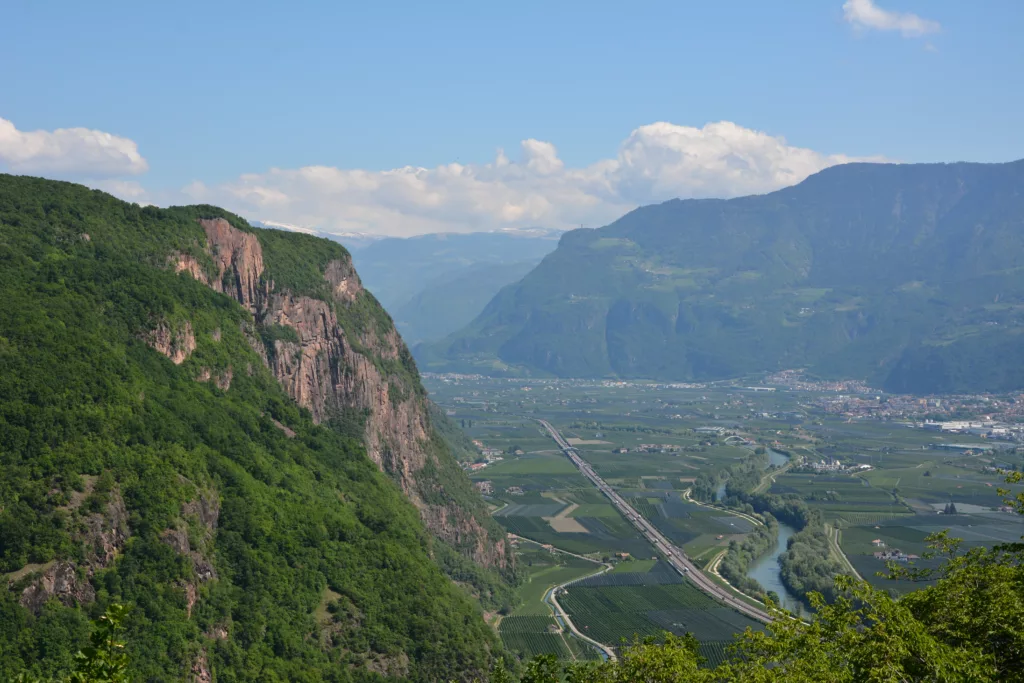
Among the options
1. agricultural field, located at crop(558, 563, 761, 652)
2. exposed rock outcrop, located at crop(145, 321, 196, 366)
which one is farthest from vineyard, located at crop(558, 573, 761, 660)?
exposed rock outcrop, located at crop(145, 321, 196, 366)

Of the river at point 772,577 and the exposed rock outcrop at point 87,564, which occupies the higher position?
the exposed rock outcrop at point 87,564

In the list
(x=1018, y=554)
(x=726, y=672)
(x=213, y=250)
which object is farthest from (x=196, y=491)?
(x=1018, y=554)

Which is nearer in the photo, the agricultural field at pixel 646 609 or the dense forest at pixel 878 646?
the dense forest at pixel 878 646

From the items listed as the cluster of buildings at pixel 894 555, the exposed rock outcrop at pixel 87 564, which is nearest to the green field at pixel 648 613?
the cluster of buildings at pixel 894 555

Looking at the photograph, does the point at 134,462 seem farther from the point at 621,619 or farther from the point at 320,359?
the point at 621,619

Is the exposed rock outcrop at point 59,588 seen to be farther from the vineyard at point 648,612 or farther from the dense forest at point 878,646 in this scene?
the vineyard at point 648,612

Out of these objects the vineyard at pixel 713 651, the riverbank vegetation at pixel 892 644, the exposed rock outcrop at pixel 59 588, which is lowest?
the vineyard at pixel 713 651

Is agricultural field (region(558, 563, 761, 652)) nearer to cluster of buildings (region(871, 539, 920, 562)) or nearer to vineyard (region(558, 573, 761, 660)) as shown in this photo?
vineyard (region(558, 573, 761, 660))
